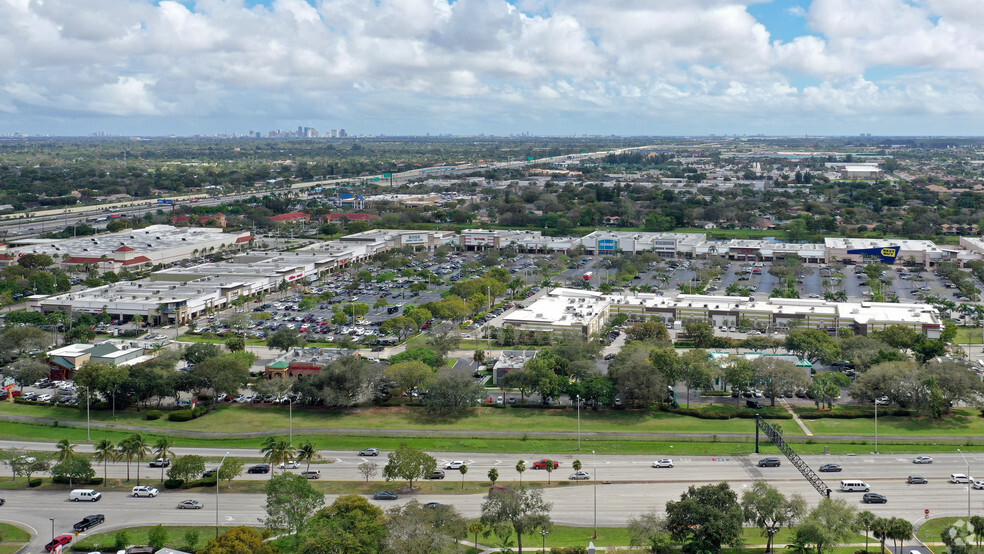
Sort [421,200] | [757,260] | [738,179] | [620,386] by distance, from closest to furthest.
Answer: [620,386]
[757,260]
[421,200]
[738,179]

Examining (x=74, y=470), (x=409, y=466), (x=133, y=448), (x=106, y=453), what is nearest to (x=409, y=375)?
(x=409, y=466)

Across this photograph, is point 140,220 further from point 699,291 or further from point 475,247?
point 699,291

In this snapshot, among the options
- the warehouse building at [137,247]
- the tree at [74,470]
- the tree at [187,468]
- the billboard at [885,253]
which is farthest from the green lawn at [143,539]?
the billboard at [885,253]

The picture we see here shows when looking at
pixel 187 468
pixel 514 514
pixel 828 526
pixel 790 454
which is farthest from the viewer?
pixel 790 454

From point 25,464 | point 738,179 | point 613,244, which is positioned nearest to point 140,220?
point 613,244

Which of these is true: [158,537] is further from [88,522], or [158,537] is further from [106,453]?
[106,453]

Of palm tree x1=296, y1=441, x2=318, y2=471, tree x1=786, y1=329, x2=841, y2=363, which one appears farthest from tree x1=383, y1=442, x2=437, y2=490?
tree x1=786, y1=329, x2=841, y2=363
